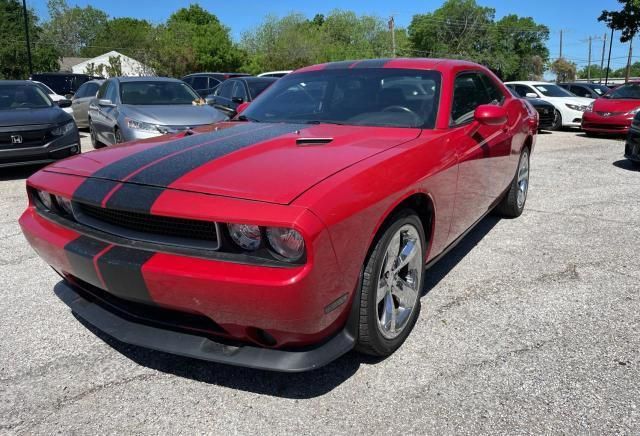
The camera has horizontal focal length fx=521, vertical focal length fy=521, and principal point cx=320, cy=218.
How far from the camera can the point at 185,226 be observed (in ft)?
6.91

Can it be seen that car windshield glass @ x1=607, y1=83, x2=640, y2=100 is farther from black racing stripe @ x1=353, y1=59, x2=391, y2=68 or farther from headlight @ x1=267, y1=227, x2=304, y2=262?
headlight @ x1=267, y1=227, x2=304, y2=262

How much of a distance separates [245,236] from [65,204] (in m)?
1.19

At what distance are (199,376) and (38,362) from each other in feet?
2.79

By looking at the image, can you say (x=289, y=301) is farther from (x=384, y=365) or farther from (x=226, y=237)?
(x=384, y=365)

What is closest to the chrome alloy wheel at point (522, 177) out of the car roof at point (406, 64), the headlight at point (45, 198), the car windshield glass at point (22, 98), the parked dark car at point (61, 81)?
the car roof at point (406, 64)

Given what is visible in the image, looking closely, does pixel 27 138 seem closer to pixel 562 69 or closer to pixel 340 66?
pixel 340 66

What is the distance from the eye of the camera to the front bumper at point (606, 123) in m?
11.3

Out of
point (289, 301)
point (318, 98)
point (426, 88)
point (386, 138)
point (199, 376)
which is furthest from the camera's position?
point (318, 98)

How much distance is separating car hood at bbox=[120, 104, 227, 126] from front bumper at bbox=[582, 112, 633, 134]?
8.52m

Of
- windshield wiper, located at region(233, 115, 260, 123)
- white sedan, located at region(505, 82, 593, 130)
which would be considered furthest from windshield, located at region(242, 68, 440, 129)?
white sedan, located at region(505, 82, 593, 130)

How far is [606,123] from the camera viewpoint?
11.5 meters

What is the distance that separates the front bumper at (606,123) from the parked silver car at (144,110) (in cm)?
847

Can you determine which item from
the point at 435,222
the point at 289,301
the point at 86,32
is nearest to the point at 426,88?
the point at 435,222

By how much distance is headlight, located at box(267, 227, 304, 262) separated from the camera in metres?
1.94
